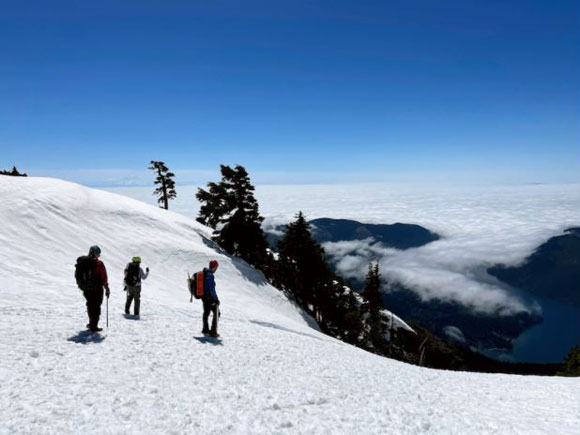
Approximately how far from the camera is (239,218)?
4266 centimetres

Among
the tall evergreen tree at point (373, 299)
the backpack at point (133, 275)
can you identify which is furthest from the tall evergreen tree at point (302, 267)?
the backpack at point (133, 275)

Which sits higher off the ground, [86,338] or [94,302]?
[94,302]

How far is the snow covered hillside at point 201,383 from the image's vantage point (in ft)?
23.0

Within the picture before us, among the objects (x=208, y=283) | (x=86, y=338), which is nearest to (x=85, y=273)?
(x=86, y=338)

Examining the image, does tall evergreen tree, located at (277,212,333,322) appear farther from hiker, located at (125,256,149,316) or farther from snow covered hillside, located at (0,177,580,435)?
hiker, located at (125,256,149,316)

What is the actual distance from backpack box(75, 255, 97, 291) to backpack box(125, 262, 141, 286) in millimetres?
3172

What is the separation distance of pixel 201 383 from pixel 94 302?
411 centimetres

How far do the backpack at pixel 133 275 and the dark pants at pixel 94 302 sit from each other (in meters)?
2.65

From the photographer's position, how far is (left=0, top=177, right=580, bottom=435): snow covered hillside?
700cm

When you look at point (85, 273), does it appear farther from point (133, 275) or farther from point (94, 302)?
point (133, 275)

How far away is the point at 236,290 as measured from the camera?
30.7 meters

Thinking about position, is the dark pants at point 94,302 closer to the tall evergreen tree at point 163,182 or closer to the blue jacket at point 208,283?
the blue jacket at point 208,283

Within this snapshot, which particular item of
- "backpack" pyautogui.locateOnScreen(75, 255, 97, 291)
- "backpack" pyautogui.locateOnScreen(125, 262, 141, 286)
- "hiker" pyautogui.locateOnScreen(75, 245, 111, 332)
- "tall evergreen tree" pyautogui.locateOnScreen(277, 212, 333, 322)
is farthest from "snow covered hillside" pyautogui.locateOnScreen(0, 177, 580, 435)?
"tall evergreen tree" pyautogui.locateOnScreen(277, 212, 333, 322)

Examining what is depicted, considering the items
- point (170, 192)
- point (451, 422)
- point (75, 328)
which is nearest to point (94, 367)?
point (75, 328)
